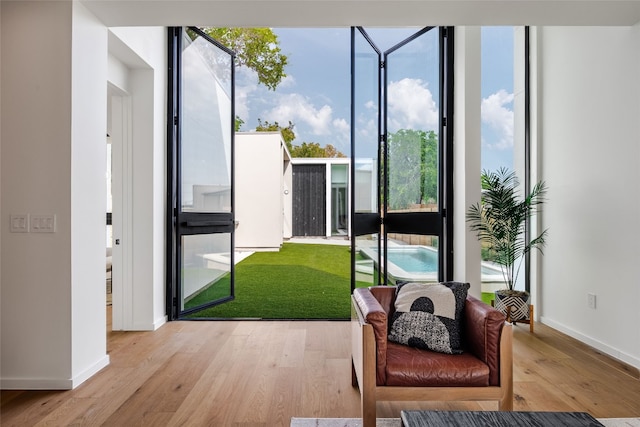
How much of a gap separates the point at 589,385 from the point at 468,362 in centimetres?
126

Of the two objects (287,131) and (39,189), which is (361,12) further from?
(287,131)

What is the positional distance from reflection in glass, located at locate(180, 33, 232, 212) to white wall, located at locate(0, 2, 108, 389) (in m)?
1.74

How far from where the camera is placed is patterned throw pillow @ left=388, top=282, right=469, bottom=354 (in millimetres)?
2293

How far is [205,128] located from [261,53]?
4.97m

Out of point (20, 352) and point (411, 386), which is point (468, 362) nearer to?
point (411, 386)

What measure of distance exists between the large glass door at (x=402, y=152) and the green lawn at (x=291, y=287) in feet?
3.10

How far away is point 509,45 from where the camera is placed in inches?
183

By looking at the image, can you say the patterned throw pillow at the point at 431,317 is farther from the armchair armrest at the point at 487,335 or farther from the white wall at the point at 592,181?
the white wall at the point at 592,181

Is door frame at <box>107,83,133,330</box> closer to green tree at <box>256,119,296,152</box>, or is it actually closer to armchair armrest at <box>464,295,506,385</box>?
armchair armrest at <box>464,295,506,385</box>

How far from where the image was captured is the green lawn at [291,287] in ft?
16.0

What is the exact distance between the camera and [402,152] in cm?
445

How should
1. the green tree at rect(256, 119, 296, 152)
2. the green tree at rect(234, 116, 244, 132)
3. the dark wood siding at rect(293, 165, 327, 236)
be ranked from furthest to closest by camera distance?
1. the green tree at rect(256, 119, 296, 152)
2. the dark wood siding at rect(293, 165, 327, 236)
3. the green tree at rect(234, 116, 244, 132)

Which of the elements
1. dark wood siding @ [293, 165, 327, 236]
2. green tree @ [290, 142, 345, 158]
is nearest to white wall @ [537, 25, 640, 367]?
dark wood siding @ [293, 165, 327, 236]

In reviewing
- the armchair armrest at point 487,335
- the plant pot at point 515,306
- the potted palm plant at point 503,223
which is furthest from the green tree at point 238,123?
the armchair armrest at point 487,335
